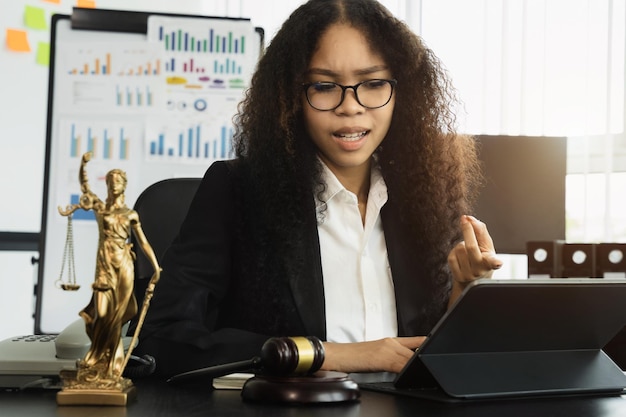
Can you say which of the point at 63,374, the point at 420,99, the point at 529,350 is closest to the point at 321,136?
the point at 420,99

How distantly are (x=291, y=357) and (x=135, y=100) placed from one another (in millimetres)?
1938

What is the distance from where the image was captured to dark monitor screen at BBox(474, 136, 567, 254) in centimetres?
251

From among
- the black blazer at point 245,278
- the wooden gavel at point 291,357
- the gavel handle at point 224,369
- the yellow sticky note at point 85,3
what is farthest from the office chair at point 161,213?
the yellow sticky note at point 85,3

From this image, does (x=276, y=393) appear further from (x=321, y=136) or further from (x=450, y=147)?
(x=450, y=147)

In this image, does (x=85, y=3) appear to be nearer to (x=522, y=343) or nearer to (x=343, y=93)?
(x=343, y=93)

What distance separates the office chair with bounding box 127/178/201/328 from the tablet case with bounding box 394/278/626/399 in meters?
0.88

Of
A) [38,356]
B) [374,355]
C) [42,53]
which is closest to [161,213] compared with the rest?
[374,355]

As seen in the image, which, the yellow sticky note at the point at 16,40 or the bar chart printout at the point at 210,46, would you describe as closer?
the bar chart printout at the point at 210,46

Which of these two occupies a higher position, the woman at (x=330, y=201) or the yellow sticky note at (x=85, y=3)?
the yellow sticky note at (x=85, y=3)

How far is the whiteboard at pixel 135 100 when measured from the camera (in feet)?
8.40

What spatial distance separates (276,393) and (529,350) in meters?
0.30

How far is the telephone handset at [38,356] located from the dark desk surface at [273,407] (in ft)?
0.10

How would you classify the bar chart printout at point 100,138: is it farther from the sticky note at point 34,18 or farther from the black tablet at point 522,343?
the black tablet at point 522,343

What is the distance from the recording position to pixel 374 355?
1.21 m
